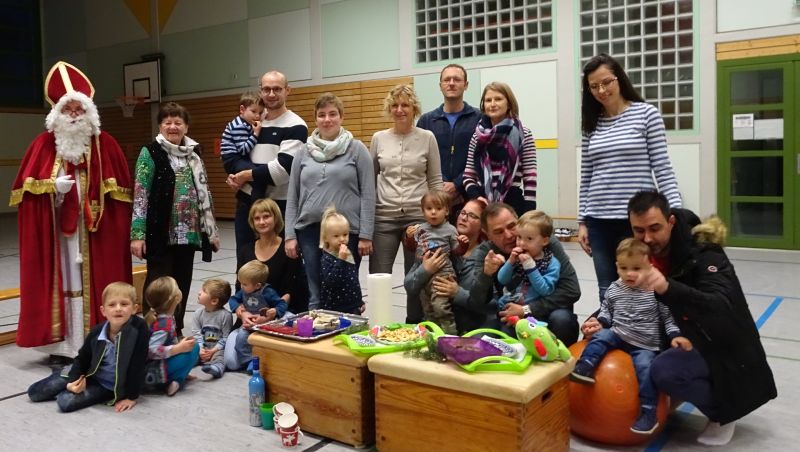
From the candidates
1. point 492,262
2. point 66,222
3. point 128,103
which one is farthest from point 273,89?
point 128,103

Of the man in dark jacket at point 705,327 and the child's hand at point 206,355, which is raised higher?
the man in dark jacket at point 705,327

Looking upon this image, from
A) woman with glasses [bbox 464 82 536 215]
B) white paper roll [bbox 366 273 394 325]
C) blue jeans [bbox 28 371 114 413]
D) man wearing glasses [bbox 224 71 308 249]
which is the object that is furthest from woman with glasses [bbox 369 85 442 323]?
blue jeans [bbox 28 371 114 413]

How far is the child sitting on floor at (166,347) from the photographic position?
324 cm

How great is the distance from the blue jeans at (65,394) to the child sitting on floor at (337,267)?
1.11 meters

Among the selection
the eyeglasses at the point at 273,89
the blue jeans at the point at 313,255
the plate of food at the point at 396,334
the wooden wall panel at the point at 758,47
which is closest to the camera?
the plate of food at the point at 396,334

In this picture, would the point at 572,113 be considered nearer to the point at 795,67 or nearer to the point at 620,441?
the point at 795,67

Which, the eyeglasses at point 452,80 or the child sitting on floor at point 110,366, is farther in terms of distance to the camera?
the eyeglasses at point 452,80

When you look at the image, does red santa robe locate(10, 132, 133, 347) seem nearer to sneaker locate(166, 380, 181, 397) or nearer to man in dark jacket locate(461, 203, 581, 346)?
sneaker locate(166, 380, 181, 397)

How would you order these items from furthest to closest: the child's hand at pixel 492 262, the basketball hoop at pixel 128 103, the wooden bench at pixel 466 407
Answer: the basketball hoop at pixel 128 103 < the child's hand at pixel 492 262 < the wooden bench at pixel 466 407

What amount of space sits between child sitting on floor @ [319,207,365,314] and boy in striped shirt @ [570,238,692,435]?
4.26ft

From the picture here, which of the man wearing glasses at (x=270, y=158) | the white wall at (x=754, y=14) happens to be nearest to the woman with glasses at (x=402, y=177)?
the man wearing glasses at (x=270, y=158)

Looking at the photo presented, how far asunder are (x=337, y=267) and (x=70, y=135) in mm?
1619

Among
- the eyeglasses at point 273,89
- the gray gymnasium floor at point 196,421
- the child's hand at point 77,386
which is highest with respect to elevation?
the eyeglasses at point 273,89

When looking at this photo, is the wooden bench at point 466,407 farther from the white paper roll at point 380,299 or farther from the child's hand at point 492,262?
the child's hand at point 492,262
